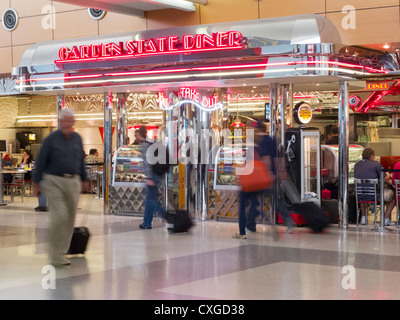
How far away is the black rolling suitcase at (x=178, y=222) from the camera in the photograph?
12.1 metres

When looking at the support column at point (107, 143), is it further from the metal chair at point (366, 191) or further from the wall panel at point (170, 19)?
the metal chair at point (366, 191)

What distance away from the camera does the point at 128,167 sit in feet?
51.0

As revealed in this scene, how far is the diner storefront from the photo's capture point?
13055mm

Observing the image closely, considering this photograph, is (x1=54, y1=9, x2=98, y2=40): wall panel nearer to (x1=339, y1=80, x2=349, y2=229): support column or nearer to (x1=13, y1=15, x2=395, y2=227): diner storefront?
(x1=13, y1=15, x2=395, y2=227): diner storefront

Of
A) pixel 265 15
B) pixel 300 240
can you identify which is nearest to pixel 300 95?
pixel 265 15

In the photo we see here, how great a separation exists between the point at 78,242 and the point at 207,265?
1.85 metres

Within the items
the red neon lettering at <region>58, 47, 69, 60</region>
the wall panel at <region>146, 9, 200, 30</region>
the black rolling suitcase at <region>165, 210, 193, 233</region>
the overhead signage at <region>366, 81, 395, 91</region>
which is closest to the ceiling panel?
the wall panel at <region>146, 9, 200, 30</region>

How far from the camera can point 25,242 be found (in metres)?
11.1

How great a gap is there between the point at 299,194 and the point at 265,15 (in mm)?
3900

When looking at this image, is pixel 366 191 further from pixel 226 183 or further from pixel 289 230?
pixel 226 183

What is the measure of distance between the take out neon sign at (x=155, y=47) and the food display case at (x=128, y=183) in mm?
2229

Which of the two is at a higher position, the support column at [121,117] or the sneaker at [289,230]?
the support column at [121,117]

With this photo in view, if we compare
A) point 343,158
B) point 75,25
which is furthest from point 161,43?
point 75,25

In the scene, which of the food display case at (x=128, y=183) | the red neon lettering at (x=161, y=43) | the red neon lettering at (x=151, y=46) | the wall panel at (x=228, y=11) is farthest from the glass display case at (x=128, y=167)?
the wall panel at (x=228, y=11)
